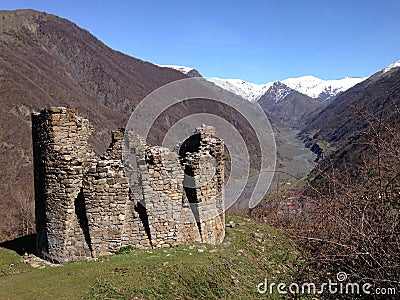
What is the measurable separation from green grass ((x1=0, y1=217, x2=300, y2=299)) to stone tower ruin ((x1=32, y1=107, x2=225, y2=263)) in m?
0.73

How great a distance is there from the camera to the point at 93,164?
13453 mm

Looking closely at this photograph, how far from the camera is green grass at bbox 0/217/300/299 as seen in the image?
34.7 feet

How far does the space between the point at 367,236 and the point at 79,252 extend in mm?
11176

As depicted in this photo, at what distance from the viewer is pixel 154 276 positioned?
443 inches

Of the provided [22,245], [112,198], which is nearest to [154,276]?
[112,198]

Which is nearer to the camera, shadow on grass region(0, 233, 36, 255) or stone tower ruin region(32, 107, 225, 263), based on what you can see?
stone tower ruin region(32, 107, 225, 263)

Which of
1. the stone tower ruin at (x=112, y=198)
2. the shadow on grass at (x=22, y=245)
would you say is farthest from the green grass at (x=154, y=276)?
the shadow on grass at (x=22, y=245)

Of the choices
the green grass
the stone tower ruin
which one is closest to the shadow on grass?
the stone tower ruin

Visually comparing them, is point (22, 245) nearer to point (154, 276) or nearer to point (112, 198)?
point (112, 198)

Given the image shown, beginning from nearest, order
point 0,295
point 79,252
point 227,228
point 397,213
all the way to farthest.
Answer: point 397,213 → point 0,295 → point 79,252 → point 227,228

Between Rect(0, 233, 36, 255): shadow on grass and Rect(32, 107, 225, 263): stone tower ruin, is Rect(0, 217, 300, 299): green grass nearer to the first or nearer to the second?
Rect(32, 107, 225, 263): stone tower ruin

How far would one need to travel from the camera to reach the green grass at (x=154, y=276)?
416 inches

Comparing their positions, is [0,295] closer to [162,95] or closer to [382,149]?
[382,149]

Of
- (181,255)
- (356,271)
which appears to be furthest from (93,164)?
(356,271)
